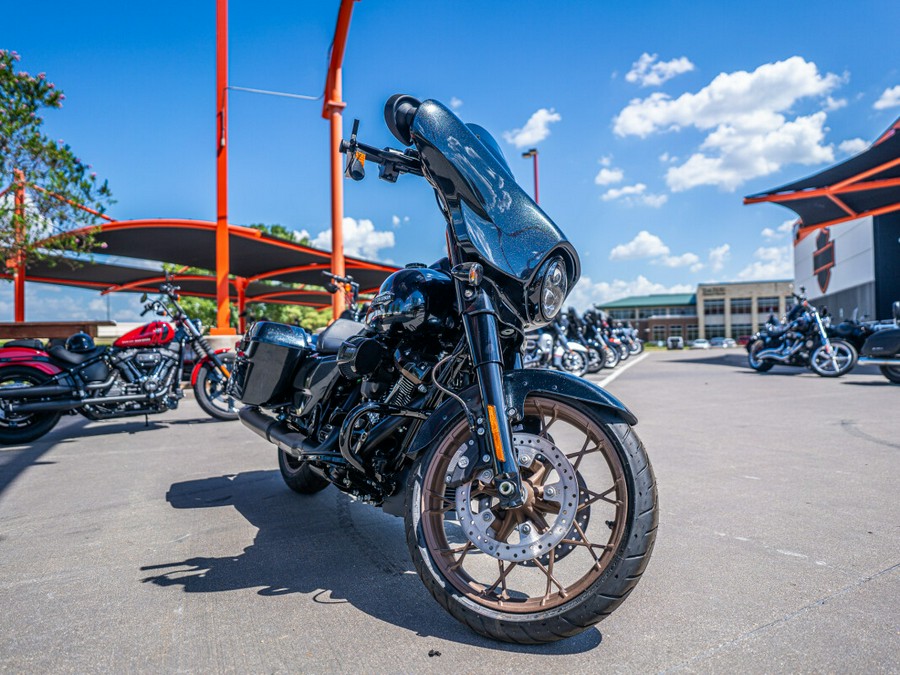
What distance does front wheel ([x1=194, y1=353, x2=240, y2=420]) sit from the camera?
6.92 metres

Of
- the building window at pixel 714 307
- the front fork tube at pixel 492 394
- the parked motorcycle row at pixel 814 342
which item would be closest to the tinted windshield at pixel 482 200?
the front fork tube at pixel 492 394

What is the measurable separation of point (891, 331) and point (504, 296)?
33.7 feet

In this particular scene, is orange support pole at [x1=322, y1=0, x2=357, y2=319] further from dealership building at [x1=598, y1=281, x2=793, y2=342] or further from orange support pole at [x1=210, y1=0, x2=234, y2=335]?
dealership building at [x1=598, y1=281, x2=793, y2=342]

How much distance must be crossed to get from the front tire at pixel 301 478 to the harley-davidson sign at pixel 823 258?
48.1m

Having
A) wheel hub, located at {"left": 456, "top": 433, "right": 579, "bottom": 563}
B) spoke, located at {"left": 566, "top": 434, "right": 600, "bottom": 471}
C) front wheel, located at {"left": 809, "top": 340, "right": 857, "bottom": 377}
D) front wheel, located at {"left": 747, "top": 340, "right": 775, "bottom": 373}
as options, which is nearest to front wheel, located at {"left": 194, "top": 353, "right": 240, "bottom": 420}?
wheel hub, located at {"left": 456, "top": 433, "right": 579, "bottom": 563}

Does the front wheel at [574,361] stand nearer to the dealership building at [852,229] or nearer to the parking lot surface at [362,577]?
the parking lot surface at [362,577]

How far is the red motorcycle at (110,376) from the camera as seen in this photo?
18.9 ft

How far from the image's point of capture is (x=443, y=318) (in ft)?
8.04

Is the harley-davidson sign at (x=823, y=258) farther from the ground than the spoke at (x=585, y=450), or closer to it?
farther from the ground

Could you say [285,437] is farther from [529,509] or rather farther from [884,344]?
[884,344]

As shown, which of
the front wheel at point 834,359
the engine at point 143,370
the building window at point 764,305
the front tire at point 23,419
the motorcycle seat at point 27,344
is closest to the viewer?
the front tire at point 23,419

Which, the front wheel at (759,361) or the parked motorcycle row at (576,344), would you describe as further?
the front wheel at (759,361)

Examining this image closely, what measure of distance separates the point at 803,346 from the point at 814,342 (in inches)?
14.9

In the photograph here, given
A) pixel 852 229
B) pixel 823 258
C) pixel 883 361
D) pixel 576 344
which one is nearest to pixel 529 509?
pixel 883 361
